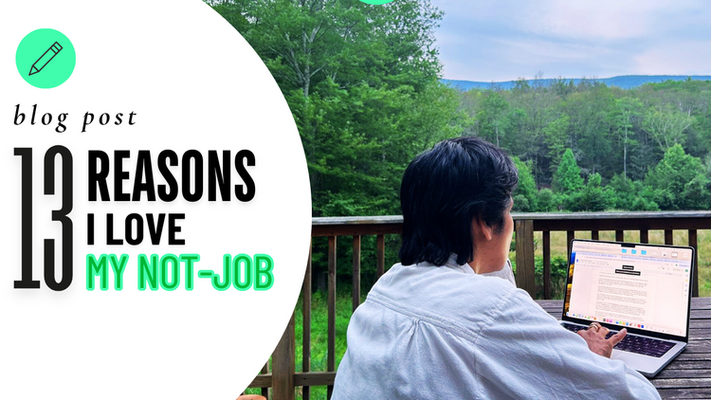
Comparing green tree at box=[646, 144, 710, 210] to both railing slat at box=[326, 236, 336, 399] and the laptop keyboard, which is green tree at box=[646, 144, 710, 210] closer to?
railing slat at box=[326, 236, 336, 399]

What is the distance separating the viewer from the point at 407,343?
2.45 ft

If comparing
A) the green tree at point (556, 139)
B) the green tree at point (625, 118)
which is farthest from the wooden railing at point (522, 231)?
the green tree at point (625, 118)

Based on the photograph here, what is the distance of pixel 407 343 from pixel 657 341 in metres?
0.86

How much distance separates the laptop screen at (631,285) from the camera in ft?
4.33

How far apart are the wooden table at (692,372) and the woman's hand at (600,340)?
0.10 metres

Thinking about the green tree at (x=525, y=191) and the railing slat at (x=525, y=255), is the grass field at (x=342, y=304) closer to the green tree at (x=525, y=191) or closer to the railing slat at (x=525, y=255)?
the green tree at (x=525, y=191)

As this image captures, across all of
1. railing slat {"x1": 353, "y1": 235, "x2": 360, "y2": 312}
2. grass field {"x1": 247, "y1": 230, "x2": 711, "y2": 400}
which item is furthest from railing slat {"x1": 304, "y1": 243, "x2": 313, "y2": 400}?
grass field {"x1": 247, "y1": 230, "x2": 711, "y2": 400}

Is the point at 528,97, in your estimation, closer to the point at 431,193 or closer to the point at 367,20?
the point at 367,20

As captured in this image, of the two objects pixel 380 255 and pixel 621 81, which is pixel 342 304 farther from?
pixel 621 81

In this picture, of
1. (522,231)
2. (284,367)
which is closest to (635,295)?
(522,231)

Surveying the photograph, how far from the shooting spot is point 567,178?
14.1 metres

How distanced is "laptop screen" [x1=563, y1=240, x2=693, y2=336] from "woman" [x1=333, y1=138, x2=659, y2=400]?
0.56 m

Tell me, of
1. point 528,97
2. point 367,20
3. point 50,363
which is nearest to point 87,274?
point 50,363

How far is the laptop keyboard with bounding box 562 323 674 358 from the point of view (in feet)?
4.13
